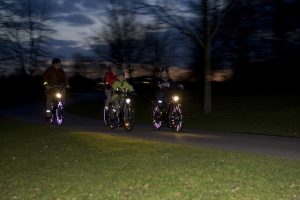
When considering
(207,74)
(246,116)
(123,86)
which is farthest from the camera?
(207,74)

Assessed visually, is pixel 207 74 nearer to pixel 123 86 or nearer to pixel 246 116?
Result: pixel 246 116

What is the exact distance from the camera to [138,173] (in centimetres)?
957

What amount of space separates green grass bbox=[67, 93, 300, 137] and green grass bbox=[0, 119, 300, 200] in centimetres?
699

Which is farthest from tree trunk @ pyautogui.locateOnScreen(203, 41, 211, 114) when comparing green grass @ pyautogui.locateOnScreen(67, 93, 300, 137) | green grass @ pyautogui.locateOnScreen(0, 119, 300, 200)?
green grass @ pyautogui.locateOnScreen(0, 119, 300, 200)

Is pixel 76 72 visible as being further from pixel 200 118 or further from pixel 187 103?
pixel 200 118

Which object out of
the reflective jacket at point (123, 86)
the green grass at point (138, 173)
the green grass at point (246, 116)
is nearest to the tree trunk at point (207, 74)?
the green grass at point (246, 116)

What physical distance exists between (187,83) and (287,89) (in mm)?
10420

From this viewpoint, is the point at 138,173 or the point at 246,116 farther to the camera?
the point at 246,116

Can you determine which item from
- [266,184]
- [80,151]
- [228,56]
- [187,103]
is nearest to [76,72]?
[228,56]

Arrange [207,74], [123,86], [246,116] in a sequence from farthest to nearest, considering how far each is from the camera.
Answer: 1. [207,74]
2. [246,116]
3. [123,86]

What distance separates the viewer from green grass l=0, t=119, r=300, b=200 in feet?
26.2

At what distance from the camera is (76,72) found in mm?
74438

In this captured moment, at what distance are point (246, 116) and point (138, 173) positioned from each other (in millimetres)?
16061

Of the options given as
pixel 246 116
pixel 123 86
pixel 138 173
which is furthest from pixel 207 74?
pixel 138 173
